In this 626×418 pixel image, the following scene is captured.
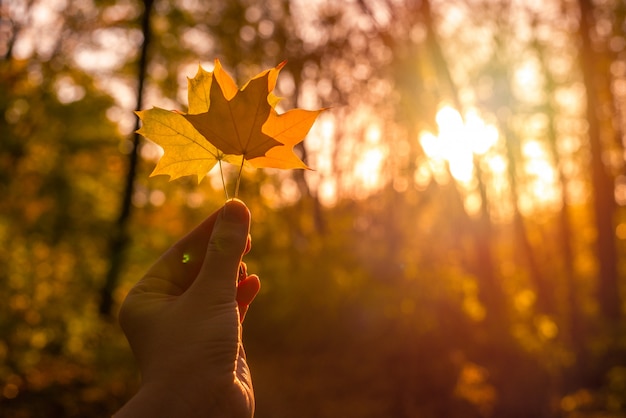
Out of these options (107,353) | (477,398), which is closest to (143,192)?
(107,353)

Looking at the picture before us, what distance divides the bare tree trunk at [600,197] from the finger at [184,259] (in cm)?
1133

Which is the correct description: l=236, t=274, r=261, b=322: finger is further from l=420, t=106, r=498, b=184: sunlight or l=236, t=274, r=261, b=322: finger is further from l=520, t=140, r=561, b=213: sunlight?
l=520, t=140, r=561, b=213: sunlight

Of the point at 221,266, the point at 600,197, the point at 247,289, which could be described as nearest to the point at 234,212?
the point at 221,266

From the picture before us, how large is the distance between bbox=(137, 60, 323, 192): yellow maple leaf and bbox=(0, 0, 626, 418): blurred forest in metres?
5.23

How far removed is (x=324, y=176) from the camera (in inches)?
437

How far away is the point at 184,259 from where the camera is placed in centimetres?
161

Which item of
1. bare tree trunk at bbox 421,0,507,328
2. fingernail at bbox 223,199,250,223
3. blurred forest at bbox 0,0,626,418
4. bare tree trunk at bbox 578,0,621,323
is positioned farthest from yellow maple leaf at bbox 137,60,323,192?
bare tree trunk at bbox 578,0,621,323

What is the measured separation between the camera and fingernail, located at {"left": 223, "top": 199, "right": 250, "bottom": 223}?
4.87ft

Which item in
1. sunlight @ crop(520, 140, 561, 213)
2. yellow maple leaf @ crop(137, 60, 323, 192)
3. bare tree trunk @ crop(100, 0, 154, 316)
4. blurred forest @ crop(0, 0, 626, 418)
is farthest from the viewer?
sunlight @ crop(520, 140, 561, 213)

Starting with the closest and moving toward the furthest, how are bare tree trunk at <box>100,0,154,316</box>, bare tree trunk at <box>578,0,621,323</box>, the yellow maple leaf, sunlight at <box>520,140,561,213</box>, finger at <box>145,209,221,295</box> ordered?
the yellow maple leaf, finger at <box>145,209,221,295</box>, bare tree trunk at <box>100,0,154,316</box>, bare tree trunk at <box>578,0,621,323</box>, sunlight at <box>520,140,561,213</box>

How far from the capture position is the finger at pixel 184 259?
1581 millimetres

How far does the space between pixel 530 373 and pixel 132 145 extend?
827 cm

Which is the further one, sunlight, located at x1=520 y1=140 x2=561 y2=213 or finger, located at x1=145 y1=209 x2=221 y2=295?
sunlight, located at x1=520 y1=140 x2=561 y2=213

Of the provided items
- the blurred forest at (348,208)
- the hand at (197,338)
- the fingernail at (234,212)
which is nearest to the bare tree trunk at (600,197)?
the blurred forest at (348,208)
